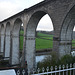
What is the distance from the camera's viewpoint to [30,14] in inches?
441

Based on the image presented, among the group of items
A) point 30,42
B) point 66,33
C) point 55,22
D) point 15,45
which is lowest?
point 15,45

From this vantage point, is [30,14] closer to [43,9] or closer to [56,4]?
[43,9]

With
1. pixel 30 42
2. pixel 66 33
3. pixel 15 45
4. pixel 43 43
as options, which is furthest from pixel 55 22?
pixel 43 43

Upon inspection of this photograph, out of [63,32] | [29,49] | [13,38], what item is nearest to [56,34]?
[63,32]

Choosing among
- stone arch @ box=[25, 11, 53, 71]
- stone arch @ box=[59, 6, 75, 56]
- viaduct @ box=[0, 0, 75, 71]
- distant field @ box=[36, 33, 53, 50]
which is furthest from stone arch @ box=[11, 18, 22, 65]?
distant field @ box=[36, 33, 53, 50]

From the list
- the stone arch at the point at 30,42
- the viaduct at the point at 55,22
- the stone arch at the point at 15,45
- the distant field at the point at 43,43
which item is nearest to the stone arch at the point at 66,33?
the viaduct at the point at 55,22

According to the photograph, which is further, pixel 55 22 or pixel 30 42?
pixel 30 42

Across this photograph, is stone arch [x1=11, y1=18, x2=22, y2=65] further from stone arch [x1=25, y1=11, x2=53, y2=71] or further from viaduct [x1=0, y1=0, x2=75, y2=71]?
stone arch [x1=25, y1=11, x2=53, y2=71]

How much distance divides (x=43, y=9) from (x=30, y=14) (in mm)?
2362

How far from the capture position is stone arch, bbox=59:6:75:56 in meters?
7.23

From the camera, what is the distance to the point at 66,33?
315 inches

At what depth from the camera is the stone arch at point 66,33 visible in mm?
7227

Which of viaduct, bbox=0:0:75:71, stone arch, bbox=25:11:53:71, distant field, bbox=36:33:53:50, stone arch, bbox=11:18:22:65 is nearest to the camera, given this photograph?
viaduct, bbox=0:0:75:71

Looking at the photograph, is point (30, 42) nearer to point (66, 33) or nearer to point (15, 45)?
point (15, 45)
